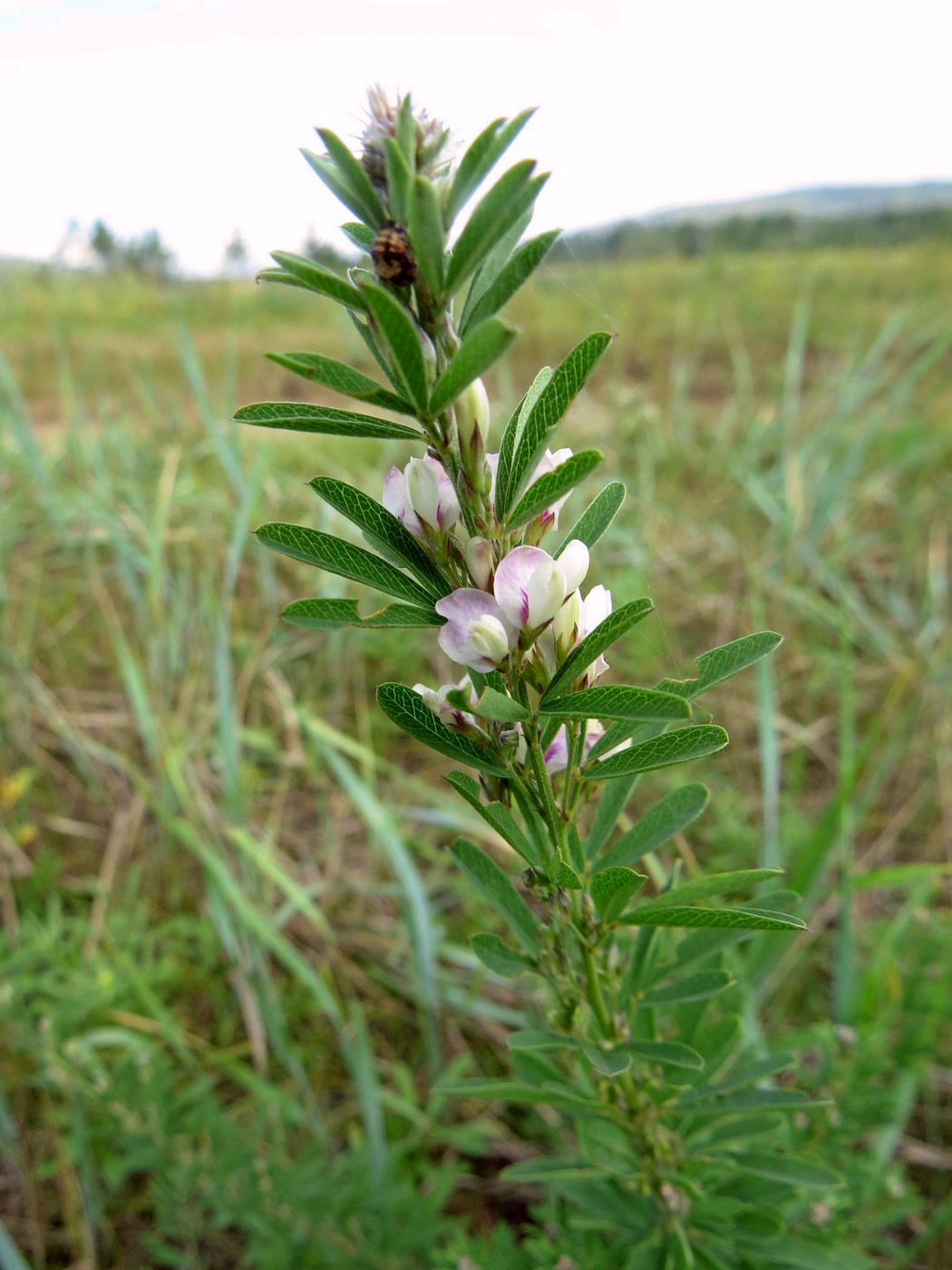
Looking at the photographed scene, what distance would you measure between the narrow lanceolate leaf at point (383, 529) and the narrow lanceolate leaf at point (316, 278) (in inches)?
3.3

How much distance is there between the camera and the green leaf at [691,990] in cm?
57

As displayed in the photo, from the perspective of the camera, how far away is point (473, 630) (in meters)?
0.43

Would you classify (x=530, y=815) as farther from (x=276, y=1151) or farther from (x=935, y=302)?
(x=935, y=302)

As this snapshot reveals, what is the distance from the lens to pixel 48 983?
1.23 meters

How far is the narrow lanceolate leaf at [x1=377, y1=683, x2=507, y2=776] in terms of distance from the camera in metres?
0.44

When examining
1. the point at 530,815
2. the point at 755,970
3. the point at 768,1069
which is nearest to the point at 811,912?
the point at 755,970

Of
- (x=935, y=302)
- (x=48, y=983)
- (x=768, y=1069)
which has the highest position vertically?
(x=935, y=302)

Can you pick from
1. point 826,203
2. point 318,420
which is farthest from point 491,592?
point 826,203

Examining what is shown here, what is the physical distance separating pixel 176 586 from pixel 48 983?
0.89m

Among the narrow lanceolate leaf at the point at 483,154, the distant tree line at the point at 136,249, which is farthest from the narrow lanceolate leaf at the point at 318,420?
the distant tree line at the point at 136,249

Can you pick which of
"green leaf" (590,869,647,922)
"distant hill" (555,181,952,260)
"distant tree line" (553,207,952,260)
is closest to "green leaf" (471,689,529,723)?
"green leaf" (590,869,647,922)

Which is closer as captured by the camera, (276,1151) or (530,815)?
(530,815)

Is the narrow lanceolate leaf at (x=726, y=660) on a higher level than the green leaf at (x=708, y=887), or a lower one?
higher

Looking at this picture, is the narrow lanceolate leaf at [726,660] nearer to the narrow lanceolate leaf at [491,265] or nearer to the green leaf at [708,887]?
the green leaf at [708,887]
